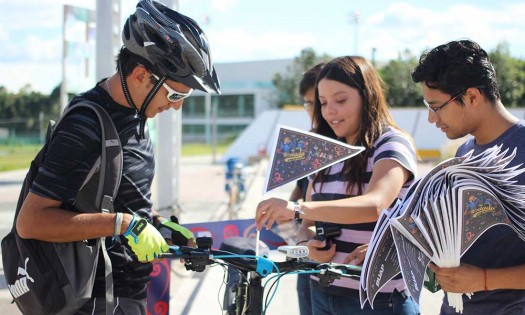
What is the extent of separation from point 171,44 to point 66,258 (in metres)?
0.98

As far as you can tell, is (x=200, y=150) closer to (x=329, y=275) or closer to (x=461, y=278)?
(x=329, y=275)

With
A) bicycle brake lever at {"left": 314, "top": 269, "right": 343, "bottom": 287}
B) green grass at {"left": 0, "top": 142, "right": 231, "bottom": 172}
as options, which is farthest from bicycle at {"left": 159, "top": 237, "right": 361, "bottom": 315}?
green grass at {"left": 0, "top": 142, "right": 231, "bottom": 172}

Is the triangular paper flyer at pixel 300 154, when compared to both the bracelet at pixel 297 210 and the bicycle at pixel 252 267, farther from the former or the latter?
the bicycle at pixel 252 267

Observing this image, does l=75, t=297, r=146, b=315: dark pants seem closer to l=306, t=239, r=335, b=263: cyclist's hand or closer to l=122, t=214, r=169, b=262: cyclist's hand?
l=122, t=214, r=169, b=262: cyclist's hand

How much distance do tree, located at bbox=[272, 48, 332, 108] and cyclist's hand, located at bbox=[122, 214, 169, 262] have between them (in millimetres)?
56610

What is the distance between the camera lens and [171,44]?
2.34 metres

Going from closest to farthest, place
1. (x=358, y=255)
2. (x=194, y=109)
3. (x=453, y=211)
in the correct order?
(x=453, y=211) → (x=358, y=255) → (x=194, y=109)

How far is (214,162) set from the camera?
34.5 meters

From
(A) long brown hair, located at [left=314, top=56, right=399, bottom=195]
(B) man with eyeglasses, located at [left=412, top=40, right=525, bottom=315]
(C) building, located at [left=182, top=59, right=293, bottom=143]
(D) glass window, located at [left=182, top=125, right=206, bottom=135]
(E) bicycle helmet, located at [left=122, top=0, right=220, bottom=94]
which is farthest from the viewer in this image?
(D) glass window, located at [left=182, top=125, right=206, bottom=135]

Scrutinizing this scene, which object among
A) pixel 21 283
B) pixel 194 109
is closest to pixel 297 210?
pixel 21 283

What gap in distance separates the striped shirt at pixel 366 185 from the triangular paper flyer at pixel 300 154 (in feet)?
0.70

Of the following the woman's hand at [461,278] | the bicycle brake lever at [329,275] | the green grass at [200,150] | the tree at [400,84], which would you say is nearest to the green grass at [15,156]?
the bicycle brake lever at [329,275]

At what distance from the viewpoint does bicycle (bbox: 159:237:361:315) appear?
2135 mm

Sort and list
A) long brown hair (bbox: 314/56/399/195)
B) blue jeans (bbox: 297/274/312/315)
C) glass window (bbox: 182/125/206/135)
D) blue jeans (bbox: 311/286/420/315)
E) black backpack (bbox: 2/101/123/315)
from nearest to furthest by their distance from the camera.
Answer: black backpack (bbox: 2/101/123/315) → blue jeans (bbox: 311/286/420/315) → long brown hair (bbox: 314/56/399/195) → blue jeans (bbox: 297/274/312/315) → glass window (bbox: 182/125/206/135)
